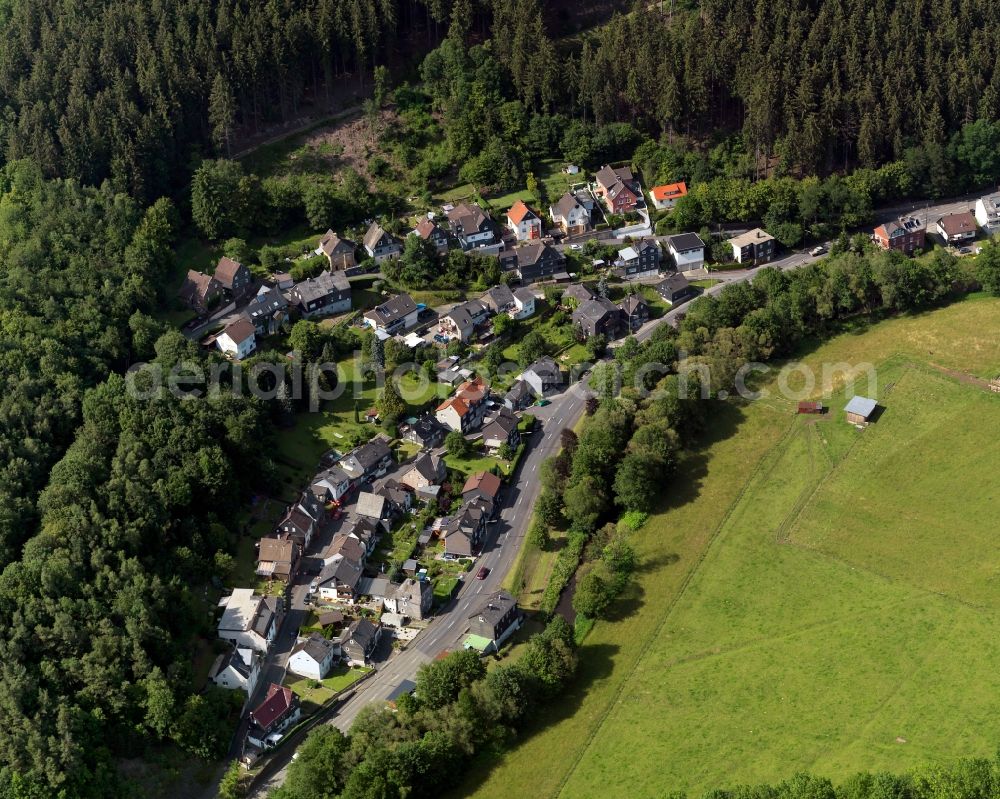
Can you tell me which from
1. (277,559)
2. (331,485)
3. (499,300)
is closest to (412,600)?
(277,559)

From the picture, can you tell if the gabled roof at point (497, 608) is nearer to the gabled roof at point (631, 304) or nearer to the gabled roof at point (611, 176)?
the gabled roof at point (631, 304)

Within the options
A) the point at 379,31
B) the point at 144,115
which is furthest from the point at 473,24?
the point at 144,115

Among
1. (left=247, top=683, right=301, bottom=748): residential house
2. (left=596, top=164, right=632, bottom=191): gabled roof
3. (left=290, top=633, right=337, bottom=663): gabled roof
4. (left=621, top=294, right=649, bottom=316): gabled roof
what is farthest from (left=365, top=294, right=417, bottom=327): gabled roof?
(left=247, top=683, right=301, bottom=748): residential house

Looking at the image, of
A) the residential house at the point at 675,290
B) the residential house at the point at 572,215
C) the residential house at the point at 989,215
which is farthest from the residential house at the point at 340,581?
the residential house at the point at 989,215

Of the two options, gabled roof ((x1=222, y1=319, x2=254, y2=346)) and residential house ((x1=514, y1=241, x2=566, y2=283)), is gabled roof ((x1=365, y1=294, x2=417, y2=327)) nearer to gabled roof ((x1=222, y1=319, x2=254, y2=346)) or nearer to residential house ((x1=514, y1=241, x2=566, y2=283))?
gabled roof ((x1=222, y1=319, x2=254, y2=346))

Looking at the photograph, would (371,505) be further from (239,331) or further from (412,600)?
(239,331)

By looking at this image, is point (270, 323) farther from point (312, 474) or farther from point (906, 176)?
point (906, 176)

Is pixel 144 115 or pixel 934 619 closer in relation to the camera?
pixel 934 619
